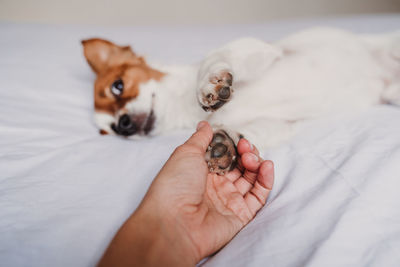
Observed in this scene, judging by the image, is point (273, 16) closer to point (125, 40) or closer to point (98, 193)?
point (125, 40)

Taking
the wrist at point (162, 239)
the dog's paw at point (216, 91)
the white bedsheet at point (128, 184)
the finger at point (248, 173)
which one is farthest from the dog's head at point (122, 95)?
the wrist at point (162, 239)

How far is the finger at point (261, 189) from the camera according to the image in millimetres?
957

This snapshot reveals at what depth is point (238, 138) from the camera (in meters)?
1.20

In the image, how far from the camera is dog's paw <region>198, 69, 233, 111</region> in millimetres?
1020

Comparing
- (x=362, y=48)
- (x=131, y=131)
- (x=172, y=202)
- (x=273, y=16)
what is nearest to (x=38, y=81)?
(x=131, y=131)

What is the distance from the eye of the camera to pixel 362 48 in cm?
173

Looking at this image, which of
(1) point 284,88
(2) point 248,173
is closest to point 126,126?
(2) point 248,173

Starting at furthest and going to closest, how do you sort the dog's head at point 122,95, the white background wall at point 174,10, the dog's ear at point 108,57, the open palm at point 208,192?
the white background wall at point 174,10 < the dog's ear at point 108,57 < the dog's head at point 122,95 < the open palm at point 208,192

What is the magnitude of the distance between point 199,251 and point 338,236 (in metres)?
0.39

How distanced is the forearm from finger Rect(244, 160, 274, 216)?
0.32m

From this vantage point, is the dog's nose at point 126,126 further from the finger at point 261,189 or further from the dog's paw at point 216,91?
the finger at point 261,189

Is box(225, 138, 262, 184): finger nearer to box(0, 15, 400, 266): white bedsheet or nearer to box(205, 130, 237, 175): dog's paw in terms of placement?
box(205, 130, 237, 175): dog's paw

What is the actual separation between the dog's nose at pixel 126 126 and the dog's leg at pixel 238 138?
56 centimetres

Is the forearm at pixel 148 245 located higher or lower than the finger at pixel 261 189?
lower
